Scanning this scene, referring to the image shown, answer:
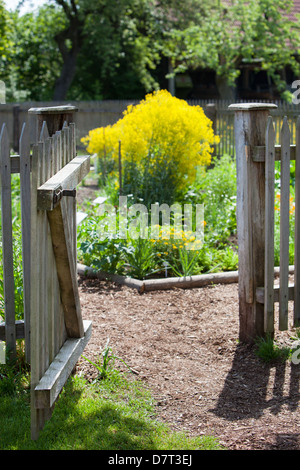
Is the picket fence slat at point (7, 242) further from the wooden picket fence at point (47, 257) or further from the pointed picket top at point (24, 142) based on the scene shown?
the pointed picket top at point (24, 142)

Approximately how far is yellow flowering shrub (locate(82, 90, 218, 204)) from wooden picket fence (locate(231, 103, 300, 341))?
12.2ft

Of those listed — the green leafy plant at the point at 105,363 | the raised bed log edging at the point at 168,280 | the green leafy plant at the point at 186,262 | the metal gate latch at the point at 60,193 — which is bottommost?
the green leafy plant at the point at 105,363

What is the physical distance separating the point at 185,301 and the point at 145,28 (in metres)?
23.6

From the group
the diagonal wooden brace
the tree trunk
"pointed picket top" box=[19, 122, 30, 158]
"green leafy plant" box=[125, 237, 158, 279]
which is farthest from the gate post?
the tree trunk

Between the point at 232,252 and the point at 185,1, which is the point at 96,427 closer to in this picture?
the point at 232,252

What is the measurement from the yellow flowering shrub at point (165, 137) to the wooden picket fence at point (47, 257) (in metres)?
4.04

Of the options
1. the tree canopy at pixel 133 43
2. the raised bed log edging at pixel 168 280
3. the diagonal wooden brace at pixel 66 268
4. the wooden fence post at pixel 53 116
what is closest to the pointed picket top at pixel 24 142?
the wooden fence post at pixel 53 116

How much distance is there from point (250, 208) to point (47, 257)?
5.21ft

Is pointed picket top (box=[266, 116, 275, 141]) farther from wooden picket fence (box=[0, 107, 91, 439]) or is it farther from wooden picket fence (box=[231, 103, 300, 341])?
wooden picket fence (box=[0, 107, 91, 439])

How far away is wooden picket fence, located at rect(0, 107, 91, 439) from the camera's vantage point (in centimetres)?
278

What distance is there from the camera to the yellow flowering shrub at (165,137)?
304 inches

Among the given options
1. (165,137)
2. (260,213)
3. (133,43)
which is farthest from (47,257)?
(133,43)

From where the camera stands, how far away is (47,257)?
3.05 m

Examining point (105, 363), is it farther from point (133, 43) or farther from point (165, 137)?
point (133, 43)
